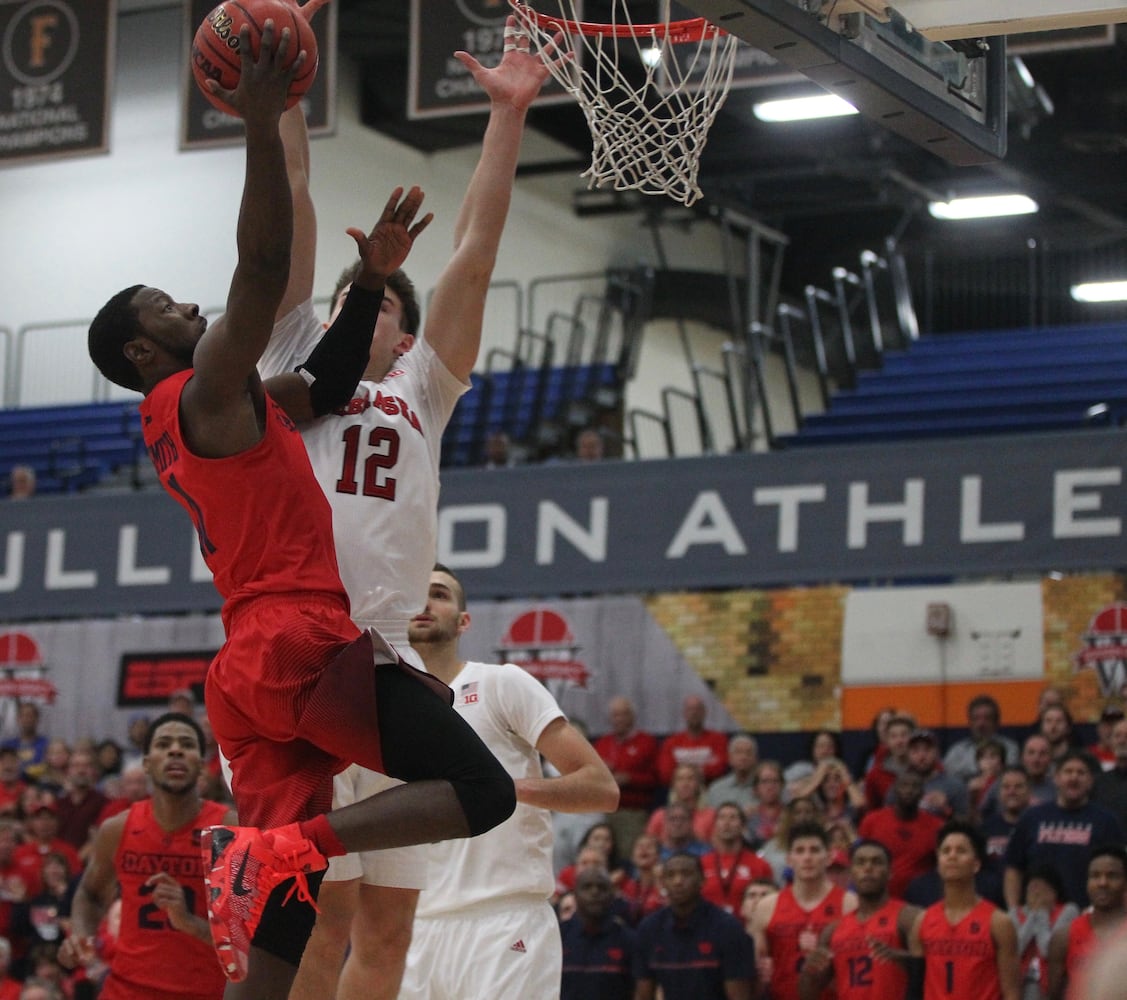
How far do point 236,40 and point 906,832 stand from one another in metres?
8.38

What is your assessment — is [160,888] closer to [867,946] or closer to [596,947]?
[596,947]

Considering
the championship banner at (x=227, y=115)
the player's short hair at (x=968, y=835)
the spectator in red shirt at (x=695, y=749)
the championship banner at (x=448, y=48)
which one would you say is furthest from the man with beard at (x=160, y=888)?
the championship banner at (x=227, y=115)

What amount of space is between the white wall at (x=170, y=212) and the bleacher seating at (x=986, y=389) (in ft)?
15.0

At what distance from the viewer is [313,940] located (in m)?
5.23

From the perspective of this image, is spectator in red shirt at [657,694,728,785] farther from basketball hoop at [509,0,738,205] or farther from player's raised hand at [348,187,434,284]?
player's raised hand at [348,187,434,284]

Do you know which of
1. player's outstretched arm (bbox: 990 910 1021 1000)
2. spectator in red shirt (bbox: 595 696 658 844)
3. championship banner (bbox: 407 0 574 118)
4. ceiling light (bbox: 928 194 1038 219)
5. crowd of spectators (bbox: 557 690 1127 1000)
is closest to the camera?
player's outstretched arm (bbox: 990 910 1021 1000)

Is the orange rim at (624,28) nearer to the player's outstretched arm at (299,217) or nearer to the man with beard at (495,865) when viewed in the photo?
the player's outstretched arm at (299,217)

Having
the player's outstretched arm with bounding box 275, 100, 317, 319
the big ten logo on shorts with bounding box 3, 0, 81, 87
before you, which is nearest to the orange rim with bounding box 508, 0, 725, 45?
the player's outstretched arm with bounding box 275, 100, 317, 319

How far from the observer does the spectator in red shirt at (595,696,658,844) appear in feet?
43.7

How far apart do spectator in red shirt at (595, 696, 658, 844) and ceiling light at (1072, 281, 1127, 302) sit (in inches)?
441

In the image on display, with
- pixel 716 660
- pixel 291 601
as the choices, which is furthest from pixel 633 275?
pixel 291 601

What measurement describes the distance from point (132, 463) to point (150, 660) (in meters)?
4.24

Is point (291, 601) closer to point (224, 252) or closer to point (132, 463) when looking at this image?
point (132, 463)

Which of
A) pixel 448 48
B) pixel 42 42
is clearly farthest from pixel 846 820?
pixel 42 42
